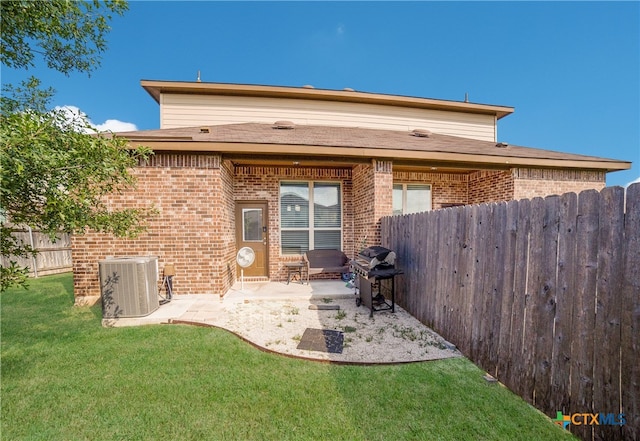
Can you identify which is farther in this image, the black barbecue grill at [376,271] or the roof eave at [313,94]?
the roof eave at [313,94]

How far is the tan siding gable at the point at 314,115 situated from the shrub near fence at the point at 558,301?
8.13 m

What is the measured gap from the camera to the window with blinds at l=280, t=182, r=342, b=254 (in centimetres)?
766

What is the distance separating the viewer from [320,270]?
6.85m

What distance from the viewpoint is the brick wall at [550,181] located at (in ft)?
24.1

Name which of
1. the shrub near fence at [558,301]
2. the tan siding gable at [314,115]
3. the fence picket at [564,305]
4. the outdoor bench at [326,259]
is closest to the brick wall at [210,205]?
the outdoor bench at [326,259]

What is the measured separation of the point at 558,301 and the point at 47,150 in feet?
15.7

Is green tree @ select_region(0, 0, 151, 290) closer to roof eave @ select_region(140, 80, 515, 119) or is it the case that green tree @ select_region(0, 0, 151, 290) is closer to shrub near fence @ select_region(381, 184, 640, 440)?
shrub near fence @ select_region(381, 184, 640, 440)

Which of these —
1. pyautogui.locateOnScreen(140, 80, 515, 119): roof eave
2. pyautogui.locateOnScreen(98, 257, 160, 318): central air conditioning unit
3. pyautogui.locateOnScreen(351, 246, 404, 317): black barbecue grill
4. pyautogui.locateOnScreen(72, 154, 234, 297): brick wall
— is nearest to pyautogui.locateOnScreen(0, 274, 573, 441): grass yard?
pyautogui.locateOnScreen(98, 257, 160, 318): central air conditioning unit

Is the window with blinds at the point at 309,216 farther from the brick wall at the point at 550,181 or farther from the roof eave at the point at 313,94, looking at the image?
the brick wall at the point at 550,181

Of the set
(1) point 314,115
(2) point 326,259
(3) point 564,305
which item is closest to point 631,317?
(3) point 564,305

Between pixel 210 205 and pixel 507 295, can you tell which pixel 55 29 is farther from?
pixel 507 295

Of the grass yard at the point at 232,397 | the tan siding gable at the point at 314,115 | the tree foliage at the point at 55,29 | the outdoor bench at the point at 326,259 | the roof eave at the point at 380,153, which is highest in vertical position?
the tan siding gable at the point at 314,115

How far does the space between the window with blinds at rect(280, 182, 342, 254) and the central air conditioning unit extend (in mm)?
3799

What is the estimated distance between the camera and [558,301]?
212 cm
